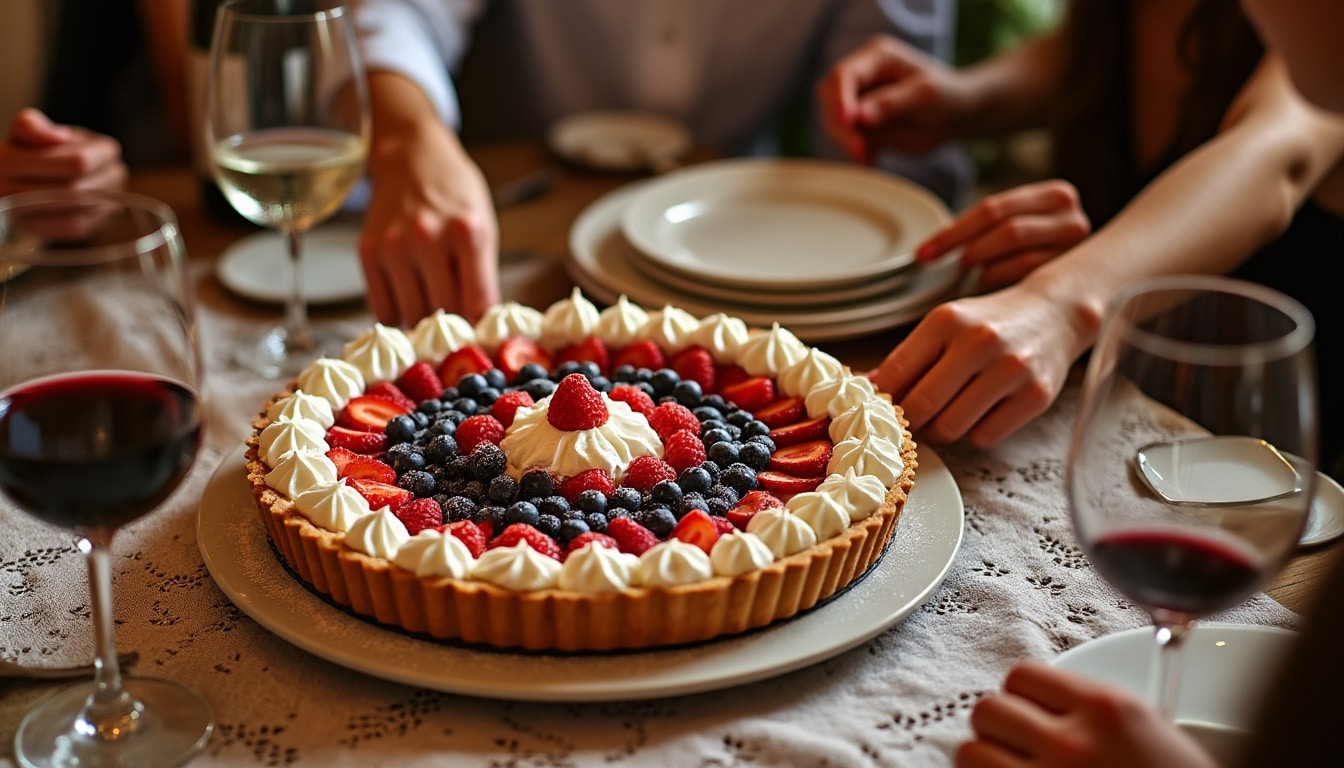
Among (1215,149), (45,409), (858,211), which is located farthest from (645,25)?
(45,409)

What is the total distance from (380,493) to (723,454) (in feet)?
1.27

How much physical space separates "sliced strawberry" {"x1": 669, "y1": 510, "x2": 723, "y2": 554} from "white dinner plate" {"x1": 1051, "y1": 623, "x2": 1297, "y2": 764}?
0.35 metres

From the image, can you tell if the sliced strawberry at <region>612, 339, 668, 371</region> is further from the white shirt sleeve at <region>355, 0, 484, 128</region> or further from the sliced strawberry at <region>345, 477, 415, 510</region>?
the white shirt sleeve at <region>355, 0, 484, 128</region>

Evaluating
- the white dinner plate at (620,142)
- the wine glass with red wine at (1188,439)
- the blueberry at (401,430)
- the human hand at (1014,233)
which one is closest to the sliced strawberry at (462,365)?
the blueberry at (401,430)

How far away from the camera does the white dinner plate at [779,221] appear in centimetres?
205

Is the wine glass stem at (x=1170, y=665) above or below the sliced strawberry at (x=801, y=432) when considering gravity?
above

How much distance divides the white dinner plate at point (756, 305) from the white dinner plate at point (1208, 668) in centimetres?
76

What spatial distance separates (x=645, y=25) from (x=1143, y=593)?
8.14ft

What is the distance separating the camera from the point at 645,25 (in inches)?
124

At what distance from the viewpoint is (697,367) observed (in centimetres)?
163

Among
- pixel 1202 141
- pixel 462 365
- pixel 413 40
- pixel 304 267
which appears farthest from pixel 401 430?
pixel 1202 141

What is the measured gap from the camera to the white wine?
1.79m

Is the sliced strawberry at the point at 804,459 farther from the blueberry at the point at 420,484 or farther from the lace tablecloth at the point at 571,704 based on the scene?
the blueberry at the point at 420,484

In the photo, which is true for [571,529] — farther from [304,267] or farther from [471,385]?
[304,267]
